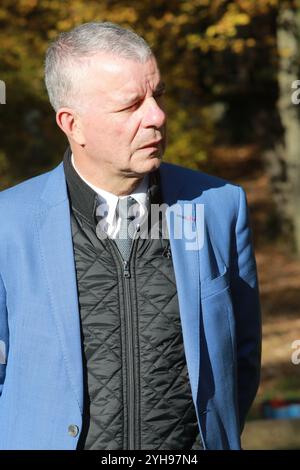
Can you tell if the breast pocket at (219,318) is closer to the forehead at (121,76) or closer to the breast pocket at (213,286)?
the breast pocket at (213,286)

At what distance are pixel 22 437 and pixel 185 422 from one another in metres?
0.50

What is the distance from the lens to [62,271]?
2990 millimetres

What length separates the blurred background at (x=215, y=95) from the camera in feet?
28.1

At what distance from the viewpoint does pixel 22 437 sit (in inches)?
117

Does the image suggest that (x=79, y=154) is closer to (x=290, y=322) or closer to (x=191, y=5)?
(x=191, y=5)

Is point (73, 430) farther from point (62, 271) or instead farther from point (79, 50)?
point (79, 50)

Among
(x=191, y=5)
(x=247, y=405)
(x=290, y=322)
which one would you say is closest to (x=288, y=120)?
(x=290, y=322)

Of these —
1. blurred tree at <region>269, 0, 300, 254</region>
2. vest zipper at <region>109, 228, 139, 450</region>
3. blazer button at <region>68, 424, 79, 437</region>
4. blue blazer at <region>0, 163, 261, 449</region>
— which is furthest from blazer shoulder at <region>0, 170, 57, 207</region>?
blurred tree at <region>269, 0, 300, 254</region>

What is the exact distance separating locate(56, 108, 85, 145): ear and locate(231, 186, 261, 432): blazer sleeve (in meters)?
0.58

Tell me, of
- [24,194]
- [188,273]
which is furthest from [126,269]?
[24,194]

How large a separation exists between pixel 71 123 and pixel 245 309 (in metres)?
0.86

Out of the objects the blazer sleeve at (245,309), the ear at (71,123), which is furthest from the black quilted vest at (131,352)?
the blazer sleeve at (245,309)

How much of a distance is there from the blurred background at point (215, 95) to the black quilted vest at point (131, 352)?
277cm
